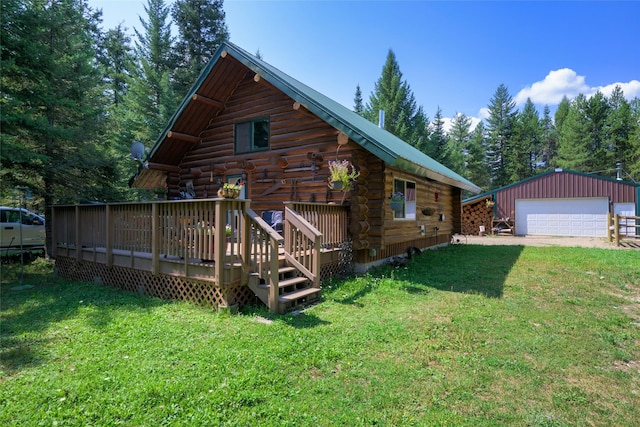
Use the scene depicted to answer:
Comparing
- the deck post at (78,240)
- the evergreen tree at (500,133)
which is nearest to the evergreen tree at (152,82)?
the deck post at (78,240)

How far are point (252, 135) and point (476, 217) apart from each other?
18.2m

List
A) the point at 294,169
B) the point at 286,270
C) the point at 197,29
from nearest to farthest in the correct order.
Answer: the point at 286,270 → the point at 294,169 → the point at 197,29

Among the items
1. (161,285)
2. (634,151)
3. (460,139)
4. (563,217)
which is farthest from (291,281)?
(460,139)

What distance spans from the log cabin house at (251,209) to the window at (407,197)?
0.03 metres

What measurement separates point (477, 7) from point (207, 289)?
40.2 feet

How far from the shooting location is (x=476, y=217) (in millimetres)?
22359

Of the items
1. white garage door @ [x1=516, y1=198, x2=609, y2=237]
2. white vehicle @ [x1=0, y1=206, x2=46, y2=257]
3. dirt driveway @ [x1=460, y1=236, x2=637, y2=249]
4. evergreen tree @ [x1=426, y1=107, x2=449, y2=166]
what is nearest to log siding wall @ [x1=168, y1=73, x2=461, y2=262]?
white vehicle @ [x1=0, y1=206, x2=46, y2=257]

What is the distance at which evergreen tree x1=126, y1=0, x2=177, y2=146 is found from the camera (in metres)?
17.9

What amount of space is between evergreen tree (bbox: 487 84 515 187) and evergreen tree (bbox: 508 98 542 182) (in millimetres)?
702

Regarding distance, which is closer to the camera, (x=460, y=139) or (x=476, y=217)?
(x=476, y=217)

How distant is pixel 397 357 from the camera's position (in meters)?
3.52

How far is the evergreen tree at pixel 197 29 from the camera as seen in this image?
21.7 meters

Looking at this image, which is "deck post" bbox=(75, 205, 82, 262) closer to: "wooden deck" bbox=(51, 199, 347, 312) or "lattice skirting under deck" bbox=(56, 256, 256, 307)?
"wooden deck" bbox=(51, 199, 347, 312)

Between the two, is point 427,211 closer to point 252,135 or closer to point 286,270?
Result: point 252,135
